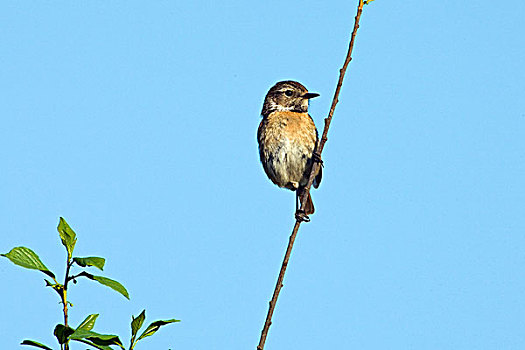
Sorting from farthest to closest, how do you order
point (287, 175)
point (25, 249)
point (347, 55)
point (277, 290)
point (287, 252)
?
1. point (287, 175)
2. point (347, 55)
3. point (287, 252)
4. point (277, 290)
5. point (25, 249)

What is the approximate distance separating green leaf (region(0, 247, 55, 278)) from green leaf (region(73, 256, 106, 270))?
10cm

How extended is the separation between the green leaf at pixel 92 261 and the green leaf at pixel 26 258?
98 millimetres

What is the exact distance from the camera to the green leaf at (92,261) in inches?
73.5

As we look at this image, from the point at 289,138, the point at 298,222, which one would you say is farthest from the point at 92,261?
the point at 289,138

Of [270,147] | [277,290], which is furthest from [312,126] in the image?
[277,290]

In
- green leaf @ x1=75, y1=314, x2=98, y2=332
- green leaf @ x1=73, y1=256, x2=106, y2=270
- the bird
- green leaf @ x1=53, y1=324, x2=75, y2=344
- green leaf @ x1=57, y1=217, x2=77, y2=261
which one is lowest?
green leaf @ x1=53, y1=324, x2=75, y2=344

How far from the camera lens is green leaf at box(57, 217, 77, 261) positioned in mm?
2096

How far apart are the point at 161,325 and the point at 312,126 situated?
20.5 feet

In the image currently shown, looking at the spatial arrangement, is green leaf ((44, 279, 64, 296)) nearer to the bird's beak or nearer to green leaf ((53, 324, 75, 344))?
green leaf ((53, 324, 75, 344))

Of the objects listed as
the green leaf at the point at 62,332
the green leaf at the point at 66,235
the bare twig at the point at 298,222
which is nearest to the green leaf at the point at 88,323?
the green leaf at the point at 62,332

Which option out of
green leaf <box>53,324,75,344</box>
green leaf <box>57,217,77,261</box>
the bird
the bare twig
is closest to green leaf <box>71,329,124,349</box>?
green leaf <box>53,324,75,344</box>

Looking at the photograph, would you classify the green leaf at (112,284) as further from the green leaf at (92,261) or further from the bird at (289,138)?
the bird at (289,138)

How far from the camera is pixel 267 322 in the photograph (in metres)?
2.54

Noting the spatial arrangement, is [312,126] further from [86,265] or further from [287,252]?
[86,265]
